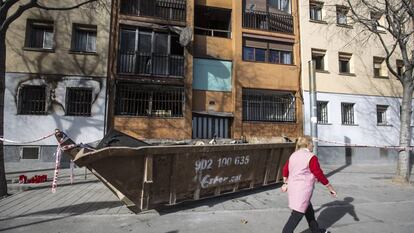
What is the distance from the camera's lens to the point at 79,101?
44.8ft

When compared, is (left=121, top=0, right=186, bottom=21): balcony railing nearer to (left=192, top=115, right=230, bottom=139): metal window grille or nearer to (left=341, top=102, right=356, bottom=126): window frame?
(left=192, top=115, right=230, bottom=139): metal window grille

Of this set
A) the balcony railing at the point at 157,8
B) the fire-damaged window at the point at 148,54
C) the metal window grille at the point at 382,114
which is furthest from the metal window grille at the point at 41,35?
the metal window grille at the point at 382,114

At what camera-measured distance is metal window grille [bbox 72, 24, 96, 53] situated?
14.1m

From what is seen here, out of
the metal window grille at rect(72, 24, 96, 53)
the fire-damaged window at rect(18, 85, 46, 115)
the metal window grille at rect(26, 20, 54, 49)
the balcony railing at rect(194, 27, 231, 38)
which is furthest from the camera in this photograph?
the balcony railing at rect(194, 27, 231, 38)

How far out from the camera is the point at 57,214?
19.5ft

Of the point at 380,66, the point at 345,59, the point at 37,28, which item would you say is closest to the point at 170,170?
the point at 37,28

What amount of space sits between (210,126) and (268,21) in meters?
7.23

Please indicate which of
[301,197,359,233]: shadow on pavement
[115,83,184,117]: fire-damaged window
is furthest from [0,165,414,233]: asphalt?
[115,83,184,117]: fire-damaged window

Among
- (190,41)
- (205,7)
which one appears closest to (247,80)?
(190,41)

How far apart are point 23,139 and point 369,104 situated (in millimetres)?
18817

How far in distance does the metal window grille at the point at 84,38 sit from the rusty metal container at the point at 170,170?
32.6 ft

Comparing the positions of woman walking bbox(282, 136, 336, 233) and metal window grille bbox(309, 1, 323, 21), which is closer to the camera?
woman walking bbox(282, 136, 336, 233)

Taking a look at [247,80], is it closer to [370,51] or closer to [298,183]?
[370,51]

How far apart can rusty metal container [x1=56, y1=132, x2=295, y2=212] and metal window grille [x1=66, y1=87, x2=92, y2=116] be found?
336 inches
